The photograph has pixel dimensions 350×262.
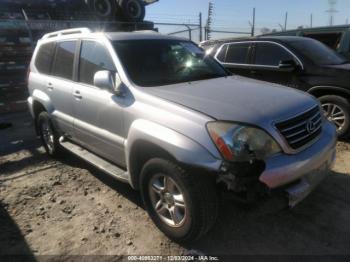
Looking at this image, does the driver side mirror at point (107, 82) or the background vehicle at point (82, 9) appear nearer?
the driver side mirror at point (107, 82)

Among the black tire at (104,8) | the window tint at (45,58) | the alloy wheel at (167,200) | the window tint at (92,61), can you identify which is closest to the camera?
the alloy wheel at (167,200)

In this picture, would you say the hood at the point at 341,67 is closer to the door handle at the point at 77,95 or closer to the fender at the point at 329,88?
the fender at the point at 329,88

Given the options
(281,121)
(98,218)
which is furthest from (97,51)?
(281,121)

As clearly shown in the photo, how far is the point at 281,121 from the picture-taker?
2750mm

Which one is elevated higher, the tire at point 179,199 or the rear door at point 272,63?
the rear door at point 272,63

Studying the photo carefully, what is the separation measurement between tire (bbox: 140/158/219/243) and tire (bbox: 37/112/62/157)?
2.49 meters

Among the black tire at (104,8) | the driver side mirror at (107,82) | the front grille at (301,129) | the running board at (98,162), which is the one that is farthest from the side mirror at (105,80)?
the black tire at (104,8)

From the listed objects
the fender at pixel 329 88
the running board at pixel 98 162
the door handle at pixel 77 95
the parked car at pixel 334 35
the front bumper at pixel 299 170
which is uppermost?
the parked car at pixel 334 35

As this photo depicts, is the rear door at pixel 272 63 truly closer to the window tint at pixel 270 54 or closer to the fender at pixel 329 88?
the window tint at pixel 270 54

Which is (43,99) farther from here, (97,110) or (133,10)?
(133,10)

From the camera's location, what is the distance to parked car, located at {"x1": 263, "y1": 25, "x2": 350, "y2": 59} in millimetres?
7254

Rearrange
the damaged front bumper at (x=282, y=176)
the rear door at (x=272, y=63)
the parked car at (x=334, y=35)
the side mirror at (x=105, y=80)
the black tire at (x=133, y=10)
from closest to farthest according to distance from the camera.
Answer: the damaged front bumper at (x=282, y=176) < the side mirror at (x=105, y=80) < the rear door at (x=272, y=63) < the parked car at (x=334, y=35) < the black tire at (x=133, y=10)

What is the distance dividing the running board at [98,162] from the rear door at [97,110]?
3.3 inches

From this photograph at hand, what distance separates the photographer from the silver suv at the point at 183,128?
2566mm
